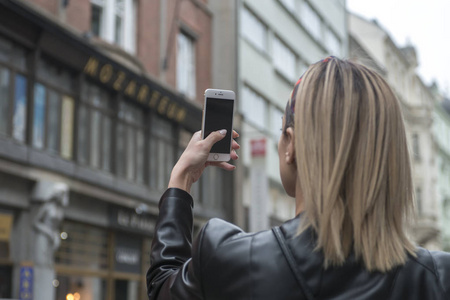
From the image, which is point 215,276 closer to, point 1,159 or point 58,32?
point 1,159

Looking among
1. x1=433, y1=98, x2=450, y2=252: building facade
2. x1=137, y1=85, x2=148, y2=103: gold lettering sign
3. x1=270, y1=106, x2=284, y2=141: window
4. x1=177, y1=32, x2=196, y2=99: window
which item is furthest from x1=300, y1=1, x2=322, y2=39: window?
x1=433, y1=98, x2=450, y2=252: building facade

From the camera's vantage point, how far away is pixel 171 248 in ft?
6.13

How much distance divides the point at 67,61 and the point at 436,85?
2301 inches

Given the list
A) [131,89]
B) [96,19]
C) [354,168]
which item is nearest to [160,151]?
[131,89]

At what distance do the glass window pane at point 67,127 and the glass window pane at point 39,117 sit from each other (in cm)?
81

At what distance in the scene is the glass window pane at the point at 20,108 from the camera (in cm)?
1665

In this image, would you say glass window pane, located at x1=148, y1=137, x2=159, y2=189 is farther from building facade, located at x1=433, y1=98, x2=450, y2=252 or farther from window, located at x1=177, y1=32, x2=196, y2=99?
building facade, located at x1=433, y1=98, x2=450, y2=252

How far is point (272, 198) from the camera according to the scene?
1320 inches

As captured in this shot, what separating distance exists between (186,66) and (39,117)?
9.57 m

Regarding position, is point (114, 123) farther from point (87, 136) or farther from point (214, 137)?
point (214, 137)

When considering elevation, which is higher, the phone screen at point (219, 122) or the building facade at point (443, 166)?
the building facade at point (443, 166)

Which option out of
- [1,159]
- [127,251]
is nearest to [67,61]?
[1,159]

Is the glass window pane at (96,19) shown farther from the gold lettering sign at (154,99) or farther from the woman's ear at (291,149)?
the woman's ear at (291,149)

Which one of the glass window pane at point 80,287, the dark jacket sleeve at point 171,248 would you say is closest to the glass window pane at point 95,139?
the glass window pane at point 80,287
